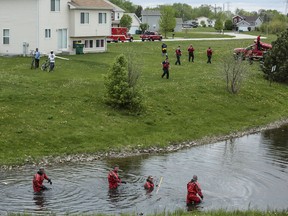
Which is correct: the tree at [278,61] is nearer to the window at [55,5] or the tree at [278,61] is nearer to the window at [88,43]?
the window at [88,43]

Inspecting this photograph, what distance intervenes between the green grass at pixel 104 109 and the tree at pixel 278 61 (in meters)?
1.28

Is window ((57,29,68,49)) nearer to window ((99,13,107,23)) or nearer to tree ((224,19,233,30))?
window ((99,13,107,23))

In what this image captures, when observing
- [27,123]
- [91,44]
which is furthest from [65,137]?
[91,44]

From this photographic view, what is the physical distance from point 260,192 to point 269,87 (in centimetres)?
3009

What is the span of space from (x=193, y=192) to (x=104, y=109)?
1714 cm

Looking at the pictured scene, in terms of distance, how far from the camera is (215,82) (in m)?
53.3

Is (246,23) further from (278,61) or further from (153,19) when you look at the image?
(278,61)

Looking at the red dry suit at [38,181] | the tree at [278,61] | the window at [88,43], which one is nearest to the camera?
the red dry suit at [38,181]

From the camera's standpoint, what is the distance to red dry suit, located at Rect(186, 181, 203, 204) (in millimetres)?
25047

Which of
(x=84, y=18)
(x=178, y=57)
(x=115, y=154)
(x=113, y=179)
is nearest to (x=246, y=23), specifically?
(x=84, y=18)

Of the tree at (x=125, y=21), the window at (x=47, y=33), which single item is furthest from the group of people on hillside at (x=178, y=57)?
the tree at (x=125, y=21)

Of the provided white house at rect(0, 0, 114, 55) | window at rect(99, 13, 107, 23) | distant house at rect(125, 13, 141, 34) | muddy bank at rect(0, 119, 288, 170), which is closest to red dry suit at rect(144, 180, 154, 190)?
muddy bank at rect(0, 119, 288, 170)

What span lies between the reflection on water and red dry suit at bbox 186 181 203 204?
468 millimetres

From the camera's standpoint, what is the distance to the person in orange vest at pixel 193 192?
25062mm
